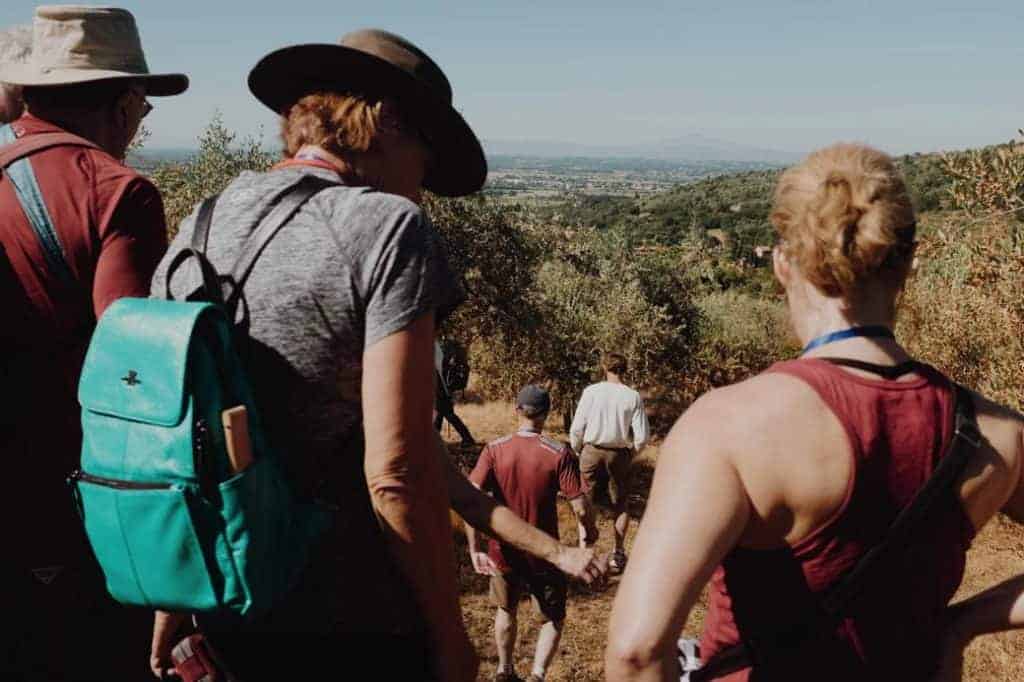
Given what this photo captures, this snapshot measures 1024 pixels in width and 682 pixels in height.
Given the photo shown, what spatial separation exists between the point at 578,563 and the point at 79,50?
173 centimetres

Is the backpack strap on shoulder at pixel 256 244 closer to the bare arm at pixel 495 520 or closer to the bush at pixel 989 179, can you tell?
the bare arm at pixel 495 520

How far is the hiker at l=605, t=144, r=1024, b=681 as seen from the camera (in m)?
1.48

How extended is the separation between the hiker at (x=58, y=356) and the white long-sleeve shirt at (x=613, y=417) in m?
7.35

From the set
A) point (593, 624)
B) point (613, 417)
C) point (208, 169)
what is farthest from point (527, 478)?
point (208, 169)

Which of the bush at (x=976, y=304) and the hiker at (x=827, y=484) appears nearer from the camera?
the hiker at (x=827, y=484)

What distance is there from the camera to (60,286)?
5.71 feet

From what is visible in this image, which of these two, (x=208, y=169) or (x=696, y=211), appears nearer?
(x=208, y=169)

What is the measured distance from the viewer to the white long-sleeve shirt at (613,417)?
8945 mm

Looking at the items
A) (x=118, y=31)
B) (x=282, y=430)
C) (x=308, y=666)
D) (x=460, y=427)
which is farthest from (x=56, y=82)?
(x=460, y=427)

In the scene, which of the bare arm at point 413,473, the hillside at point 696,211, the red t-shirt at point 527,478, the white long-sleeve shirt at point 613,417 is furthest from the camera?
the hillside at point 696,211

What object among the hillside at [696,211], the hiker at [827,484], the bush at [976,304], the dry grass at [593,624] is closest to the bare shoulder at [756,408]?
the hiker at [827,484]

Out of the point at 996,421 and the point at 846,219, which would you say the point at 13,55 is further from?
the point at 996,421

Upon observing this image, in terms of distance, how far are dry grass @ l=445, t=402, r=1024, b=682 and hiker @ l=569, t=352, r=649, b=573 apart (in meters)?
0.94

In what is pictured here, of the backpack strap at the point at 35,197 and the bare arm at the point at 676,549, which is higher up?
the backpack strap at the point at 35,197
